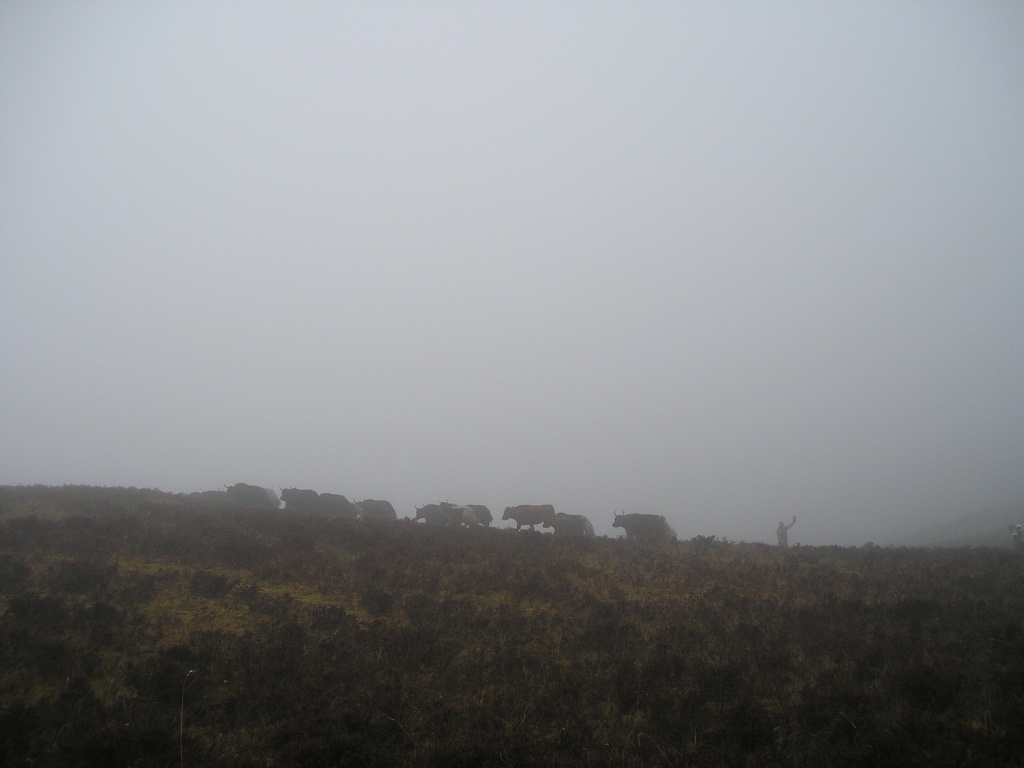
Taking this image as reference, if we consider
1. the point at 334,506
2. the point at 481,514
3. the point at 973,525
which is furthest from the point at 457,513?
the point at 973,525

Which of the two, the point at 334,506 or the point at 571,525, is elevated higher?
the point at 334,506

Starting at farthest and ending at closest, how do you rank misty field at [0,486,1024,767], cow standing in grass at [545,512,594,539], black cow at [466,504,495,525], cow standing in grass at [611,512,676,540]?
black cow at [466,504,495,525] → cow standing in grass at [611,512,676,540] → cow standing in grass at [545,512,594,539] → misty field at [0,486,1024,767]

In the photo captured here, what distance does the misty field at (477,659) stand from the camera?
6.71 m

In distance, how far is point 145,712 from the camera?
7.21 metres

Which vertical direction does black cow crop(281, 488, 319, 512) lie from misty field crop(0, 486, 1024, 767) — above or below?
above

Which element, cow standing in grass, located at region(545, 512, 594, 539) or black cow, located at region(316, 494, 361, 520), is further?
black cow, located at region(316, 494, 361, 520)

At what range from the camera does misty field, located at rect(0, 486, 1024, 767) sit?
22.0ft

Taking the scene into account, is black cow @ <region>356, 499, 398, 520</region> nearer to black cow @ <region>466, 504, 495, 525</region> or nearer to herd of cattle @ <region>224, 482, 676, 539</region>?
herd of cattle @ <region>224, 482, 676, 539</region>

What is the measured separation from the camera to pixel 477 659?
9.11 metres

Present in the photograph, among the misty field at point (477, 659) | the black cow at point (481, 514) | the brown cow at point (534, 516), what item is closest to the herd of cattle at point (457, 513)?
the brown cow at point (534, 516)

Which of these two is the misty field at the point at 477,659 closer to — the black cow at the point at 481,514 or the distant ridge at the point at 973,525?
the black cow at the point at 481,514

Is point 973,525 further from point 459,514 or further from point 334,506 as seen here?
point 334,506

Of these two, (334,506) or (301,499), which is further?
(301,499)

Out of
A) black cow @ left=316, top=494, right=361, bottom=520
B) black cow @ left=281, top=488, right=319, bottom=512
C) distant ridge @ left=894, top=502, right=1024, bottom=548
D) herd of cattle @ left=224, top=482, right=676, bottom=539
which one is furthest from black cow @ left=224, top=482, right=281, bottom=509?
distant ridge @ left=894, top=502, right=1024, bottom=548
